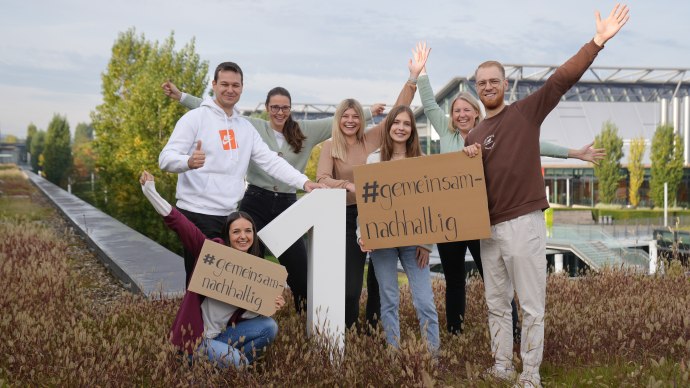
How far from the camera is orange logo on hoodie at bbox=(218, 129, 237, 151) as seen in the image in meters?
4.29

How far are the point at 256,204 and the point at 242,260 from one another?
1075mm

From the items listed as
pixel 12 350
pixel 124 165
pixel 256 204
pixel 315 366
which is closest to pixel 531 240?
pixel 315 366

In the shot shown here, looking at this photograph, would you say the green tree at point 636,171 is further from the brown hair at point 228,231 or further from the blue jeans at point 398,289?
the brown hair at point 228,231

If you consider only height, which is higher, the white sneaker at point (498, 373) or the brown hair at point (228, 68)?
the brown hair at point (228, 68)

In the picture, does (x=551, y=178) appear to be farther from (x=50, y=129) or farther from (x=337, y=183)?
(x=50, y=129)

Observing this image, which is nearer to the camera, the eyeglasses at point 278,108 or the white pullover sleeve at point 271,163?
the white pullover sleeve at point 271,163

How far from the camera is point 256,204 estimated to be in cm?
493

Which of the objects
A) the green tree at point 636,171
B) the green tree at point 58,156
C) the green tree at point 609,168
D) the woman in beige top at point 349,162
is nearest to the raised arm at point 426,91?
the woman in beige top at point 349,162

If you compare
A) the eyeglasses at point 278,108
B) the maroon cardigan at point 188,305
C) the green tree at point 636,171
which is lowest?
the green tree at point 636,171

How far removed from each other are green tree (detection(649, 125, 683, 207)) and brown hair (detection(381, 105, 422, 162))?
41268mm

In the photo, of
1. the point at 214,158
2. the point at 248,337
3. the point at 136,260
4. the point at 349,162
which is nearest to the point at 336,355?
the point at 248,337

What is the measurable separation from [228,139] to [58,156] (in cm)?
6545

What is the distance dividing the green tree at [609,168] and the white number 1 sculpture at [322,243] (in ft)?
133

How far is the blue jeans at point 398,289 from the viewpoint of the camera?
14.0 ft
